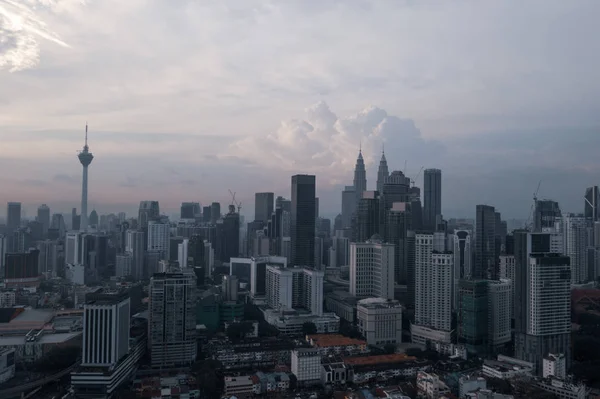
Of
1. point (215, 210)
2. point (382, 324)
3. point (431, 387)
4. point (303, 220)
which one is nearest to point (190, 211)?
point (215, 210)

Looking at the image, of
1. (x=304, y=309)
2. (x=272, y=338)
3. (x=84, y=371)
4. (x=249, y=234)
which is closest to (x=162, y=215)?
(x=249, y=234)

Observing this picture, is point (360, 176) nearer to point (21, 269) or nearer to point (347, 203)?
point (347, 203)

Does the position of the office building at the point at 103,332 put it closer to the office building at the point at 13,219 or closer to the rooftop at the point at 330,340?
the rooftop at the point at 330,340

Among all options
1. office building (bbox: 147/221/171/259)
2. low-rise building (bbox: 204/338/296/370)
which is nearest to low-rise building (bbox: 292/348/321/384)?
low-rise building (bbox: 204/338/296/370)

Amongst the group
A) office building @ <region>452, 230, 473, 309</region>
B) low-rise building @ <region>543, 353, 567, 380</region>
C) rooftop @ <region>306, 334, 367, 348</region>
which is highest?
office building @ <region>452, 230, 473, 309</region>

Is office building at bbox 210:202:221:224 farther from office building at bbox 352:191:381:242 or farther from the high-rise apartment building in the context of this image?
the high-rise apartment building

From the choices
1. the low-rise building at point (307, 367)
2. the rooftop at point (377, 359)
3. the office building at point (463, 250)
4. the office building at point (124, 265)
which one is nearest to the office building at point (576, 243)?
the office building at point (463, 250)

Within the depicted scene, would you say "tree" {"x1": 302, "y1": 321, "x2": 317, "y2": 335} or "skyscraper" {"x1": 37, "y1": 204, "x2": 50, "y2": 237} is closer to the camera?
"tree" {"x1": 302, "y1": 321, "x2": 317, "y2": 335}
